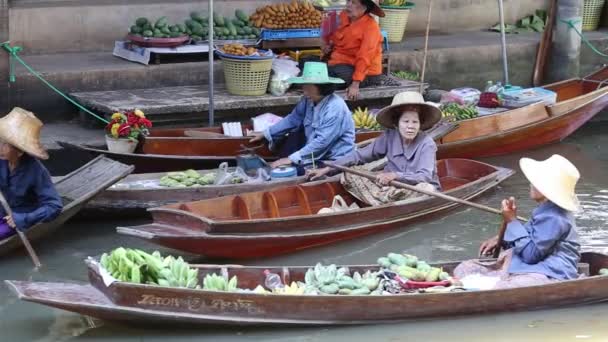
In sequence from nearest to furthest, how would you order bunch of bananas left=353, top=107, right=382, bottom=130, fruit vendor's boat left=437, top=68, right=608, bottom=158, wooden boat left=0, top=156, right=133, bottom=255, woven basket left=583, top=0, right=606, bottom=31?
wooden boat left=0, top=156, right=133, bottom=255 → bunch of bananas left=353, top=107, right=382, bottom=130 → fruit vendor's boat left=437, top=68, right=608, bottom=158 → woven basket left=583, top=0, right=606, bottom=31

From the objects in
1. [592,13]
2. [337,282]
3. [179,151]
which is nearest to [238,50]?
[179,151]

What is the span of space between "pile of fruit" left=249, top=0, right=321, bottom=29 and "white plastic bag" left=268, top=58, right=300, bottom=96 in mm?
514

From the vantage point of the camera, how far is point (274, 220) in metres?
7.33

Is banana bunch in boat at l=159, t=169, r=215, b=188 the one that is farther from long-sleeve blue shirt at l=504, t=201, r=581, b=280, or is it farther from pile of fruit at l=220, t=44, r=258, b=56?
long-sleeve blue shirt at l=504, t=201, r=581, b=280

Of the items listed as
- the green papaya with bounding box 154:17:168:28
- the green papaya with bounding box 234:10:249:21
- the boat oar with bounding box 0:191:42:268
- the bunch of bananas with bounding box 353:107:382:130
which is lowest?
the boat oar with bounding box 0:191:42:268

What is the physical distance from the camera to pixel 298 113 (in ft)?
28.4

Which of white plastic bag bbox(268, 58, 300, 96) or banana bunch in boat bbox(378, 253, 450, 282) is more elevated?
white plastic bag bbox(268, 58, 300, 96)

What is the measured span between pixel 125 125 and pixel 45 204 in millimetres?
1659

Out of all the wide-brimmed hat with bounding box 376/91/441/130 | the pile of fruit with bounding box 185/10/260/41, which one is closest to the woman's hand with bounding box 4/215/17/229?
the wide-brimmed hat with bounding box 376/91/441/130

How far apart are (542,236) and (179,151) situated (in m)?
3.68

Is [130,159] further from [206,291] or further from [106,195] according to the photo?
[206,291]

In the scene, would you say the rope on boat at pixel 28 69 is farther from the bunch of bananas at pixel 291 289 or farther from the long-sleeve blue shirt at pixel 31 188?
the bunch of bananas at pixel 291 289

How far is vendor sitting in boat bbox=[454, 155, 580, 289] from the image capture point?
19.9ft

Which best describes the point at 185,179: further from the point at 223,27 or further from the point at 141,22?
the point at 223,27
